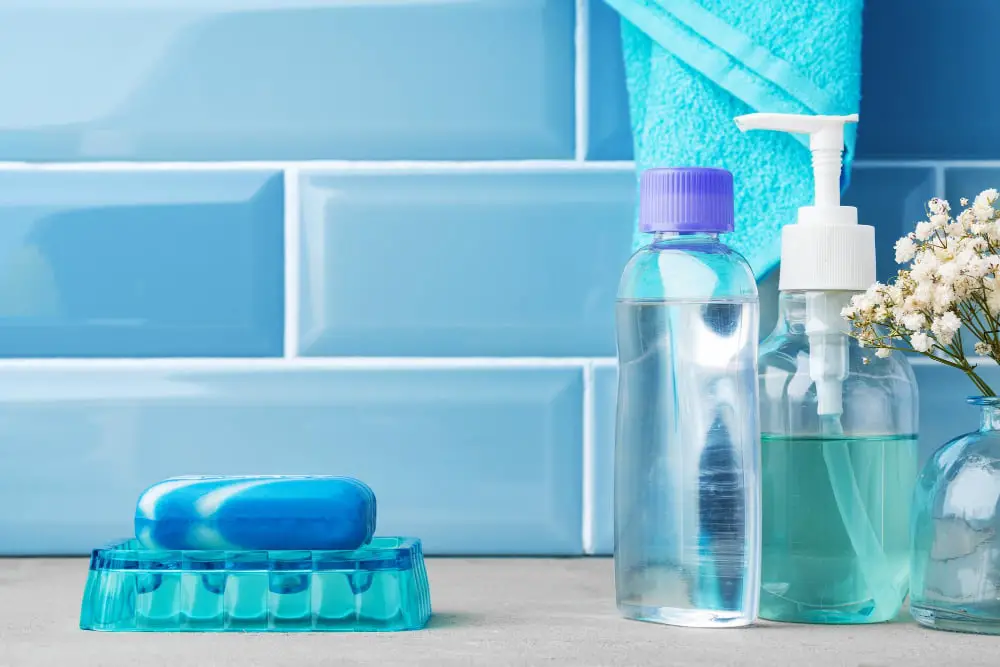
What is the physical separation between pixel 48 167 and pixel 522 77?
1.14 feet

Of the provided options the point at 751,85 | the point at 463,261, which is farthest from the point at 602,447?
the point at 751,85

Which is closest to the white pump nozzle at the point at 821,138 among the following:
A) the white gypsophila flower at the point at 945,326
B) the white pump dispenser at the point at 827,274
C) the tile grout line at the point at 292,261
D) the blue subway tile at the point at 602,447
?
the white pump dispenser at the point at 827,274

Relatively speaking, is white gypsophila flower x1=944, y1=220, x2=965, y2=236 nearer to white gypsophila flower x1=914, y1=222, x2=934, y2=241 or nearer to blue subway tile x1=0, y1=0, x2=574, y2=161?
white gypsophila flower x1=914, y1=222, x2=934, y2=241

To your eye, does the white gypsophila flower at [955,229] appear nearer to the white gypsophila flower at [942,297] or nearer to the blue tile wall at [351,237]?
the white gypsophila flower at [942,297]

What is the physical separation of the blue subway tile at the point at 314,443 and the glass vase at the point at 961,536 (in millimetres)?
280

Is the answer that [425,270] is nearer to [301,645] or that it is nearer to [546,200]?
[546,200]

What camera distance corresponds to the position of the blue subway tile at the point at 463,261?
81cm

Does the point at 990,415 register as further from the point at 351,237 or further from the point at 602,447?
the point at 351,237

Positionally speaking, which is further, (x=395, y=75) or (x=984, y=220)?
(x=395, y=75)

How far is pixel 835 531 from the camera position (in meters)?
0.59

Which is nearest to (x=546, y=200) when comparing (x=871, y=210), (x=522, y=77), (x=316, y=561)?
(x=522, y=77)

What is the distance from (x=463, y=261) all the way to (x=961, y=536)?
39 centimetres

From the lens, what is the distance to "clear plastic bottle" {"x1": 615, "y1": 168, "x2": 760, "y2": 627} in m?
0.57

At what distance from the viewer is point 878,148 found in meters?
0.80
